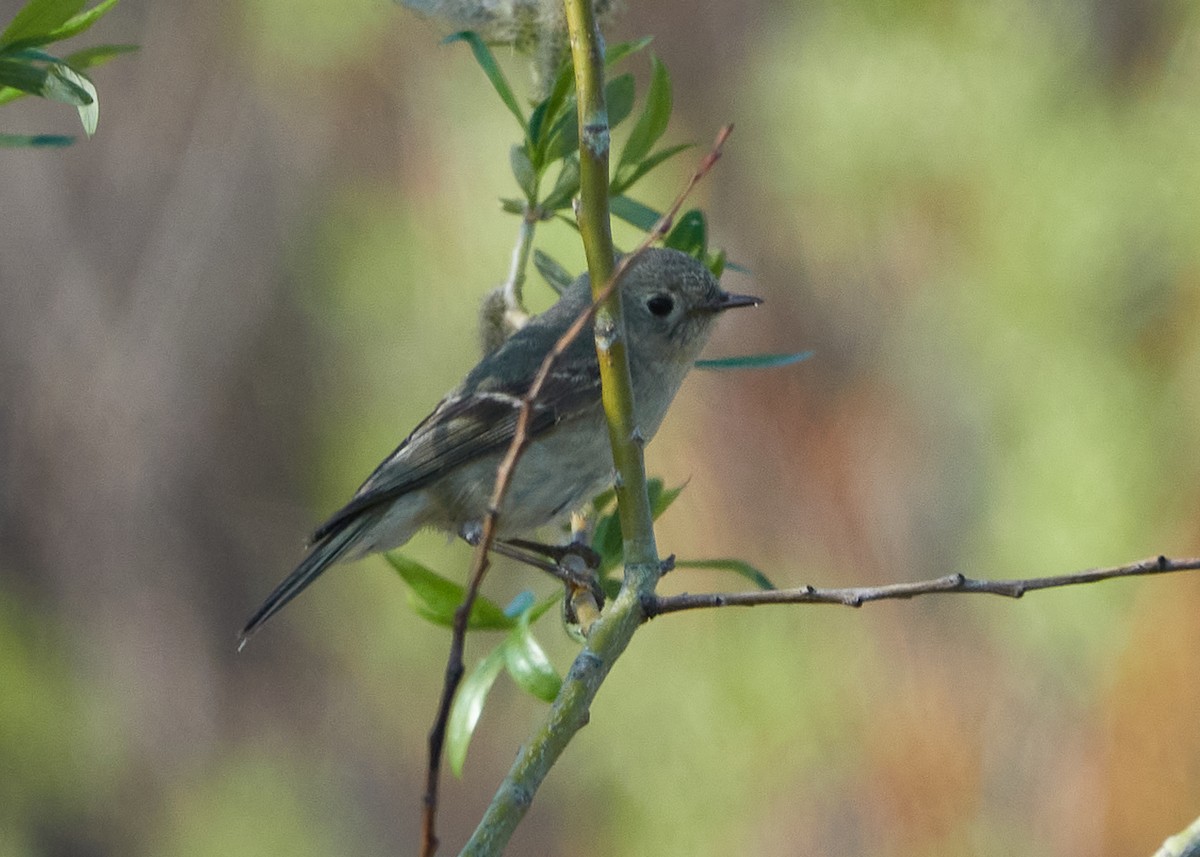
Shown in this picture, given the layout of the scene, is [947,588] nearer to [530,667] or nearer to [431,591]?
[530,667]

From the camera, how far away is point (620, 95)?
160cm

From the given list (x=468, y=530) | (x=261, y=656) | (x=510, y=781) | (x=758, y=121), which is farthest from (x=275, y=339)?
→ (x=510, y=781)

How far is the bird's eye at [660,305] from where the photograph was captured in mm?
2119

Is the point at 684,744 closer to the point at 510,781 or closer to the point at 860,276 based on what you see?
the point at 860,276

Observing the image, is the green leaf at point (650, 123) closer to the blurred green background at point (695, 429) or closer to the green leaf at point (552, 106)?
the green leaf at point (552, 106)

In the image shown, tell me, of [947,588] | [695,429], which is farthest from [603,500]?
[695,429]

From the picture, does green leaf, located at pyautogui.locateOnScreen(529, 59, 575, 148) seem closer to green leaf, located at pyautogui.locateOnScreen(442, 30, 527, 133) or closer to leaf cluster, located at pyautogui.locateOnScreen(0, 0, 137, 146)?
green leaf, located at pyautogui.locateOnScreen(442, 30, 527, 133)

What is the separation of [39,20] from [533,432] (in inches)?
42.6

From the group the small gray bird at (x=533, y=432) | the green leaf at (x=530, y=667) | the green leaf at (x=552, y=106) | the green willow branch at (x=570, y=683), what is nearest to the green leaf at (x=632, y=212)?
the green leaf at (x=552, y=106)

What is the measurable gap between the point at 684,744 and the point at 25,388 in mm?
2972

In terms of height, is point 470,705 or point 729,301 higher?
point 729,301

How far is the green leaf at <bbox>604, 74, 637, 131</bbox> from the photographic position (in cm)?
158

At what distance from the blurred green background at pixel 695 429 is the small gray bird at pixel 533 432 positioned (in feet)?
6.16

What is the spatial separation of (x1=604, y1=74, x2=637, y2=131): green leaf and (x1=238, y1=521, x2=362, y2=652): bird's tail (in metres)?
0.81
